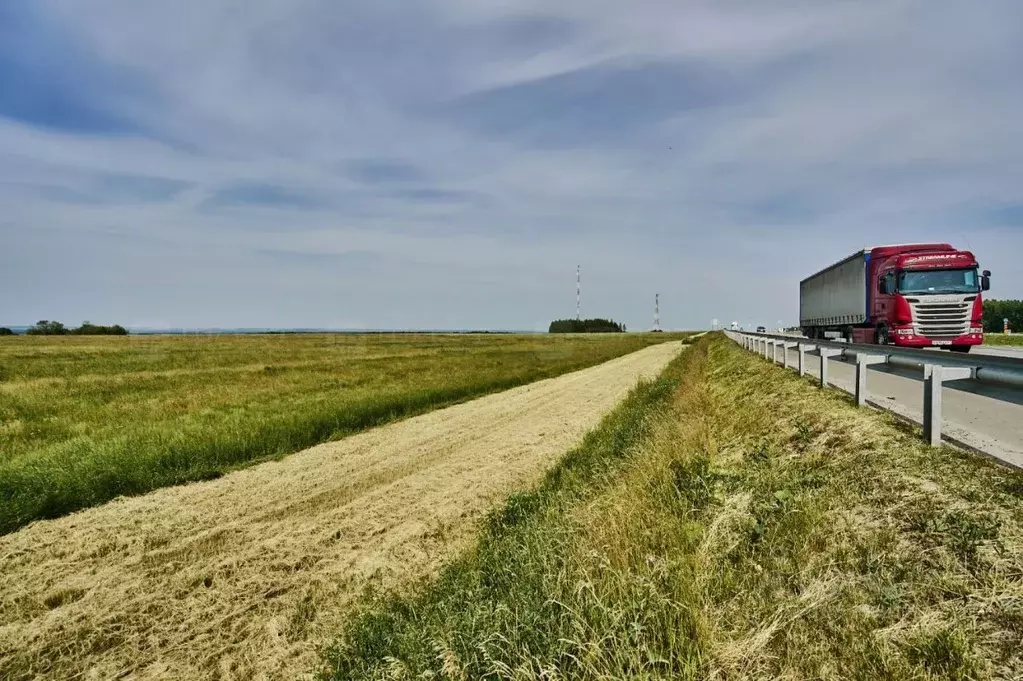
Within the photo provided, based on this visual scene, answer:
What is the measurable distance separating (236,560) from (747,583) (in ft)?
18.7

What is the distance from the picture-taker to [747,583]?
4.31 meters

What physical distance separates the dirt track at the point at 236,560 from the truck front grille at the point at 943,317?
666 inches

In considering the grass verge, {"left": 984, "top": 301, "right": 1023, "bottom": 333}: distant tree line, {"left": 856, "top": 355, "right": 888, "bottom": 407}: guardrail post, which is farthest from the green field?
{"left": 984, "top": 301, "right": 1023, "bottom": 333}: distant tree line

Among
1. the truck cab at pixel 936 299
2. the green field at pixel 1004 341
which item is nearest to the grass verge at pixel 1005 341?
the green field at pixel 1004 341

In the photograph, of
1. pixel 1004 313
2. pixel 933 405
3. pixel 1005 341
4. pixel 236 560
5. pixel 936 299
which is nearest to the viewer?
pixel 933 405

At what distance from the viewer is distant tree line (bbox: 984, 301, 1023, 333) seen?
85.1 metres

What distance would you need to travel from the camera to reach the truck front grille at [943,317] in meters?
20.8

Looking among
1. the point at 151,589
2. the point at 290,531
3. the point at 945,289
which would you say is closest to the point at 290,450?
the point at 290,531

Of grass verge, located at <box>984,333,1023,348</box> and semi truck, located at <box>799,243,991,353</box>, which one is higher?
semi truck, located at <box>799,243,991,353</box>

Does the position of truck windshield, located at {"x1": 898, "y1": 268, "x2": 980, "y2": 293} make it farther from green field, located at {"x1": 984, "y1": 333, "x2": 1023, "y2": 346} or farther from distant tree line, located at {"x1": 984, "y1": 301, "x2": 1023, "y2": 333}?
distant tree line, located at {"x1": 984, "y1": 301, "x2": 1023, "y2": 333}

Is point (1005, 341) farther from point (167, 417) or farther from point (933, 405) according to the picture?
point (167, 417)

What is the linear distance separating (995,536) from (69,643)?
25.3ft

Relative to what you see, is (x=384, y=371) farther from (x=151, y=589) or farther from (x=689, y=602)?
(x=689, y=602)

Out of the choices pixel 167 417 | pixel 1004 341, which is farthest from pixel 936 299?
pixel 167 417
